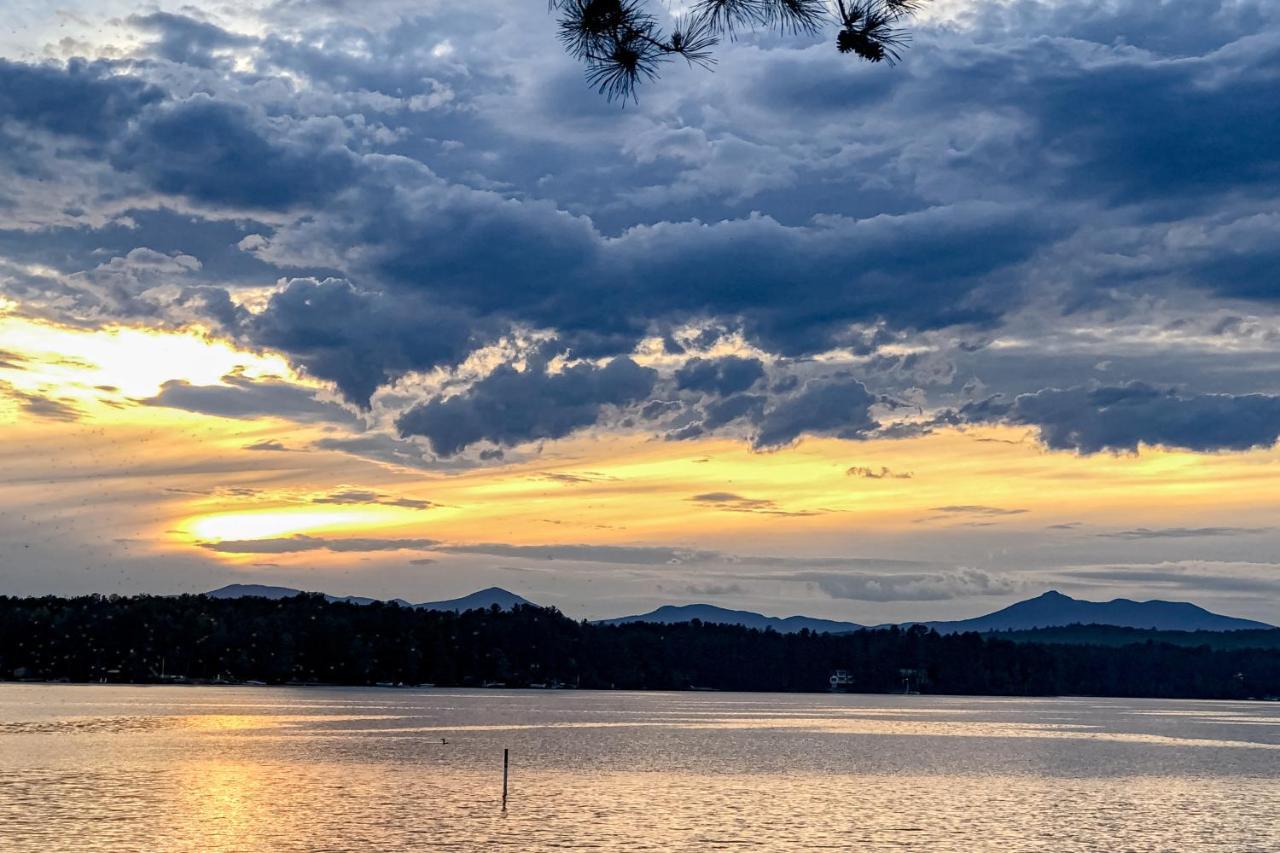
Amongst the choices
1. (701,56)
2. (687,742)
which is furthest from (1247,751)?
(701,56)

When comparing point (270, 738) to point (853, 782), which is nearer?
point (853, 782)

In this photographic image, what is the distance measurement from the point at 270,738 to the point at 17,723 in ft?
118

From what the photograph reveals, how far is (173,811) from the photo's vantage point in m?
86.4

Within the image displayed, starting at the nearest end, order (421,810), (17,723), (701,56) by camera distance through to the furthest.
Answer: (701,56) → (421,810) → (17,723)

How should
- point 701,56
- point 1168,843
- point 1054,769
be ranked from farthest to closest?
point 1054,769
point 1168,843
point 701,56

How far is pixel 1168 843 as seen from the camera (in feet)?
269

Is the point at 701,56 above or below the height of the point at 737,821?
above

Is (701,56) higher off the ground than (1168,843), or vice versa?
(701,56)

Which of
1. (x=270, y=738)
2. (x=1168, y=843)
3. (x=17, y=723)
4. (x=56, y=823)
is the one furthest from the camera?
(x=17, y=723)

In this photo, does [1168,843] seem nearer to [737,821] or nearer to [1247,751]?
[737,821]

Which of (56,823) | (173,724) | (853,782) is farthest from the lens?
(173,724)

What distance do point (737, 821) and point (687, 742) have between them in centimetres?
8706

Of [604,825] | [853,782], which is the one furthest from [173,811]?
[853,782]

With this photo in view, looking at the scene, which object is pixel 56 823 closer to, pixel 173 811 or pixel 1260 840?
pixel 173 811
